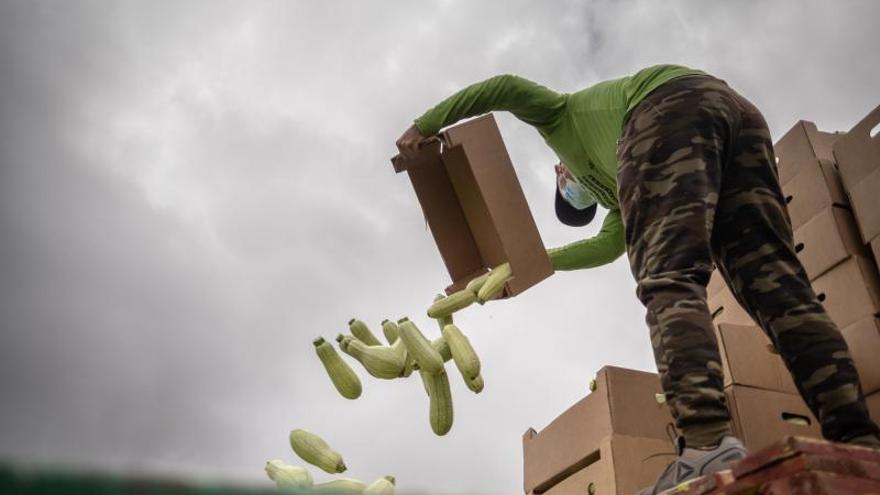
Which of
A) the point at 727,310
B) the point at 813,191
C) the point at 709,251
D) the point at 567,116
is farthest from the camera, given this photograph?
the point at 727,310

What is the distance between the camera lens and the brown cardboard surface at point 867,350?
226 centimetres

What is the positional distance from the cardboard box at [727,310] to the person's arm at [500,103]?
1039mm

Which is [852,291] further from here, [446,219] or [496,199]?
[446,219]

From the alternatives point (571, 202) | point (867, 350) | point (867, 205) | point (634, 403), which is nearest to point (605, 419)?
point (634, 403)

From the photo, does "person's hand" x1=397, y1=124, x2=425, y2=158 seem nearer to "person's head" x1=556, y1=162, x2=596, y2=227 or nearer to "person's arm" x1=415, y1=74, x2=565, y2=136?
"person's arm" x1=415, y1=74, x2=565, y2=136

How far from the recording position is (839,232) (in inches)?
98.2

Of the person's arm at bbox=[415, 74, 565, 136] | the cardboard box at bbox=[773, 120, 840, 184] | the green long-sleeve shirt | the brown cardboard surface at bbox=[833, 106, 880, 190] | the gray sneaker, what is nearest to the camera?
the gray sneaker

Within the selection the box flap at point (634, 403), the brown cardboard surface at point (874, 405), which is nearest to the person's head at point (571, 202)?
the box flap at point (634, 403)

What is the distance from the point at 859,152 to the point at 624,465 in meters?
1.25

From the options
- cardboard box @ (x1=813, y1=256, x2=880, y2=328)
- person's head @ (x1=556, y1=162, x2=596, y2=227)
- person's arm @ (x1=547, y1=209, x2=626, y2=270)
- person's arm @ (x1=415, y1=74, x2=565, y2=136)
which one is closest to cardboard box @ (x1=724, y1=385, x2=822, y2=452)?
cardboard box @ (x1=813, y1=256, x2=880, y2=328)

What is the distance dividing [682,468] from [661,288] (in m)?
0.34

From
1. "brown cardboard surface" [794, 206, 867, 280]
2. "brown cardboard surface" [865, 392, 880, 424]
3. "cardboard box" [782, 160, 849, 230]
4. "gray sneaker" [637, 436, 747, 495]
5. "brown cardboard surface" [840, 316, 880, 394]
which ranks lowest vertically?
"gray sneaker" [637, 436, 747, 495]

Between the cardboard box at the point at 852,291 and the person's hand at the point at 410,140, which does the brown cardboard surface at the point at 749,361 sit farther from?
the person's hand at the point at 410,140

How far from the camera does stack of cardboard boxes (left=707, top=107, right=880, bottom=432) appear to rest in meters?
2.33
